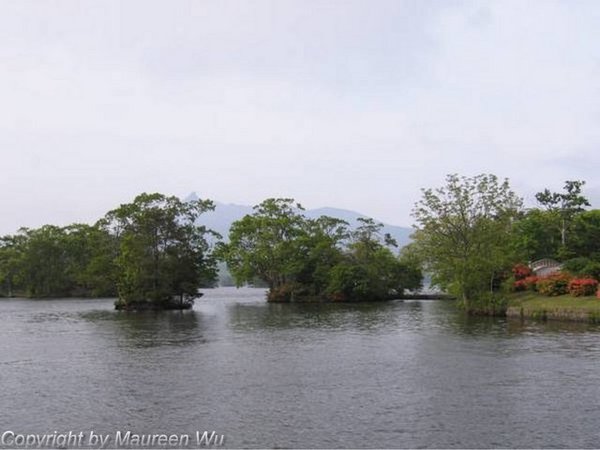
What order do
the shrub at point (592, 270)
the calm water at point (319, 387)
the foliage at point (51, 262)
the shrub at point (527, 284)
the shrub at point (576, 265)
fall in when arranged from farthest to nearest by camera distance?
the foliage at point (51, 262), the shrub at point (527, 284), the shrub at point (576, 265), the shrub at point (592, 270), the calm water at point (319, 387)

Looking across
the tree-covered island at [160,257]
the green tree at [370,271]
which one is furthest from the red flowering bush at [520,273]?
the tree-covered island at [160,257]

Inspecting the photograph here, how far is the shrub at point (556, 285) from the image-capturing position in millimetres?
62375

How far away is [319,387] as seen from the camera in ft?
86.8

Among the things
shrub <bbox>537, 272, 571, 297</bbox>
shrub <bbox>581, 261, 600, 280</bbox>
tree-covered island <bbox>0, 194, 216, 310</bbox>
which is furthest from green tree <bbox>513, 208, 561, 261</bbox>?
tree-covered island <bbox>0, 194, 216, 310</bbox>

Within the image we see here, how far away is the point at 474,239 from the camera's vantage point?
2793 inches

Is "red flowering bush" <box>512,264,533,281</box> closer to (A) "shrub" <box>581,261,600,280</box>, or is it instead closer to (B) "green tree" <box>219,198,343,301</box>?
(A) "shrub" <box>581,261,600,280</box>

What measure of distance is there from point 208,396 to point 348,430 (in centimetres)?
758

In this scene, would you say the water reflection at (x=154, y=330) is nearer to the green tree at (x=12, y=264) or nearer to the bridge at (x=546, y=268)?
the bridge at (x=546, y=268)

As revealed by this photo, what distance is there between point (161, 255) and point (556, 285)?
57.6 m

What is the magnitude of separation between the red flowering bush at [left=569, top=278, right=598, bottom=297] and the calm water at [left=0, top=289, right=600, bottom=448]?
1176 cm

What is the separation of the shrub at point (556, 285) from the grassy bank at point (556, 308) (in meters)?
0.91

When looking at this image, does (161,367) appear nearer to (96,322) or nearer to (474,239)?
(96,322)

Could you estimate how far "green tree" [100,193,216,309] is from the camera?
283 feet

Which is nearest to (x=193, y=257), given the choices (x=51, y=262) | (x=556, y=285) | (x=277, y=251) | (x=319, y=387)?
(x=277, y=251)
